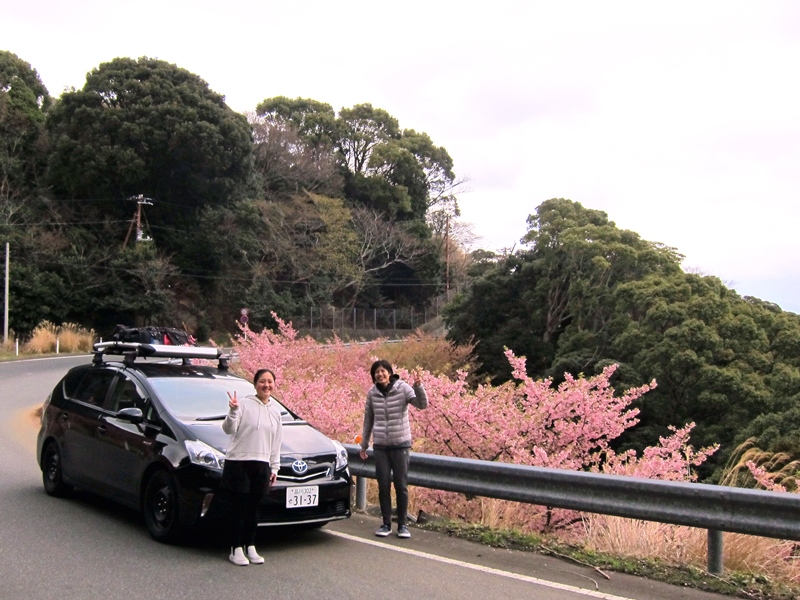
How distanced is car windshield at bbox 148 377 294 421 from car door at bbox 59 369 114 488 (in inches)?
35.3

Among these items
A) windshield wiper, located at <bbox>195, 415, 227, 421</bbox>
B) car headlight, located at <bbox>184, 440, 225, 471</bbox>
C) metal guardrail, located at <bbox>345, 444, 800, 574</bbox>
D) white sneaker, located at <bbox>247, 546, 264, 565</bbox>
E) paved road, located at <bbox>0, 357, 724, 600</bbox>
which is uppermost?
windshield wiper, located at <bbox>195, 415, 227, 421</bbox>

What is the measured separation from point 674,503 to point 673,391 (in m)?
19.8

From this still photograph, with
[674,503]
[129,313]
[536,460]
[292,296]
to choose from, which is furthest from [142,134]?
[674,503]

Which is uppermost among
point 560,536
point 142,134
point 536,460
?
point 142,134

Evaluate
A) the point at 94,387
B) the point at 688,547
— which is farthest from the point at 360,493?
the point at 688,547

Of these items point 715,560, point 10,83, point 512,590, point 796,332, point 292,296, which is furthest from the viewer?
point 292,296

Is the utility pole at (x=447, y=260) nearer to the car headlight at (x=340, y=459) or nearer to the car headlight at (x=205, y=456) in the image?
the car headlight at (x=340, y=459)

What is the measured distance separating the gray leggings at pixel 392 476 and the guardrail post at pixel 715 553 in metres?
2.73

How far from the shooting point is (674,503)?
21.4 ft

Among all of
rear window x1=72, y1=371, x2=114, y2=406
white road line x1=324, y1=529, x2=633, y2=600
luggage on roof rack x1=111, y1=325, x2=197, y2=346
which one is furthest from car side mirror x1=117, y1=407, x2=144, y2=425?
luggage on roof rack x1=111, y1=325, x2=197, y2=346

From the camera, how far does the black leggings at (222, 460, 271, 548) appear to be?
6.47 metres

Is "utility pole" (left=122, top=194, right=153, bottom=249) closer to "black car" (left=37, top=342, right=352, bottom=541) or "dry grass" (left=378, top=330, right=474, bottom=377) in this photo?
"dry grass" (left=378, top=330, right=474, bottom=377)

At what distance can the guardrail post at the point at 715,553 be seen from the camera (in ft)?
21.2

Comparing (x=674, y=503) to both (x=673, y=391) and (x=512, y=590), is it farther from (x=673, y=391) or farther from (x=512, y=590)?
(x=673, y=391)
